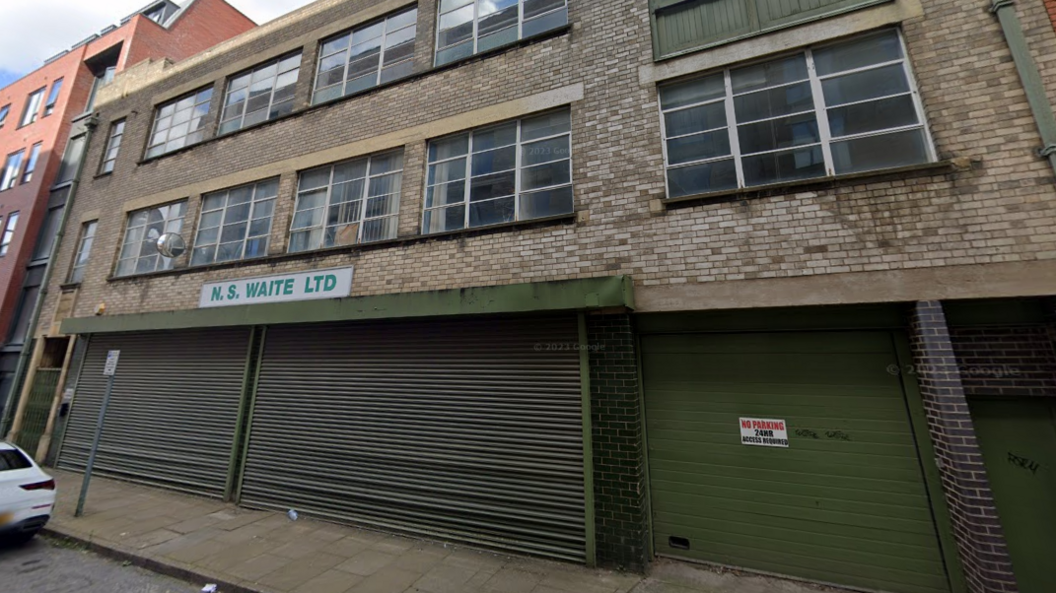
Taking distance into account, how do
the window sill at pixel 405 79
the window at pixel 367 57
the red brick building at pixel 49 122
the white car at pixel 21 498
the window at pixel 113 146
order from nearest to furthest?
the white car at pixel 21 498 → the window sill at pixel 405 79 → the window at pixel 367 57 → the window at pixel 113 146 → the red brick building at pixel 49 122

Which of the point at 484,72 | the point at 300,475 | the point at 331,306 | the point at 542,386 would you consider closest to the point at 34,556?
the point at 300,475

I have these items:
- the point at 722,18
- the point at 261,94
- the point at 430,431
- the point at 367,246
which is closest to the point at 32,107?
the point at 261,94

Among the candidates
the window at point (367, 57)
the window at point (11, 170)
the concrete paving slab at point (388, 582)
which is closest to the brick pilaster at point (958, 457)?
the concrete paving slab at point (388, 582)

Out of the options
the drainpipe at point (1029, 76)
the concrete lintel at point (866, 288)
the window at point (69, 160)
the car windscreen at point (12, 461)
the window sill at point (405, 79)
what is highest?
A: the window at point (69, 160)

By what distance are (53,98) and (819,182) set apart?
29538 mm

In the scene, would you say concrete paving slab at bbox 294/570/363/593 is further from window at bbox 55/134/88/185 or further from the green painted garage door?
window at bbox 55/134/88/185

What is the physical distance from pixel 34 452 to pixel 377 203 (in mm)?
12315

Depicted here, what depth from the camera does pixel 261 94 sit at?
1088 cm

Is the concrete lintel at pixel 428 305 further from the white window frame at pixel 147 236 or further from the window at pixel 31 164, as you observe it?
the window at pixel 31 164

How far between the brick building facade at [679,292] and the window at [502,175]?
0.06m

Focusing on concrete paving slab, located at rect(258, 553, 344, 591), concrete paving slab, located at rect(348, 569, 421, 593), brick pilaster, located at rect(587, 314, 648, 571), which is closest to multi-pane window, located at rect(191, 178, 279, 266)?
concrete paving slab, located at rect(258, 553, 344, 591)

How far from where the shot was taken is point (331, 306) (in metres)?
7.47

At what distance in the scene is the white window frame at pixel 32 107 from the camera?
1908 cm

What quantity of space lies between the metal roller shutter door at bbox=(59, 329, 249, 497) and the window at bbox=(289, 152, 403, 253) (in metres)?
2.67
